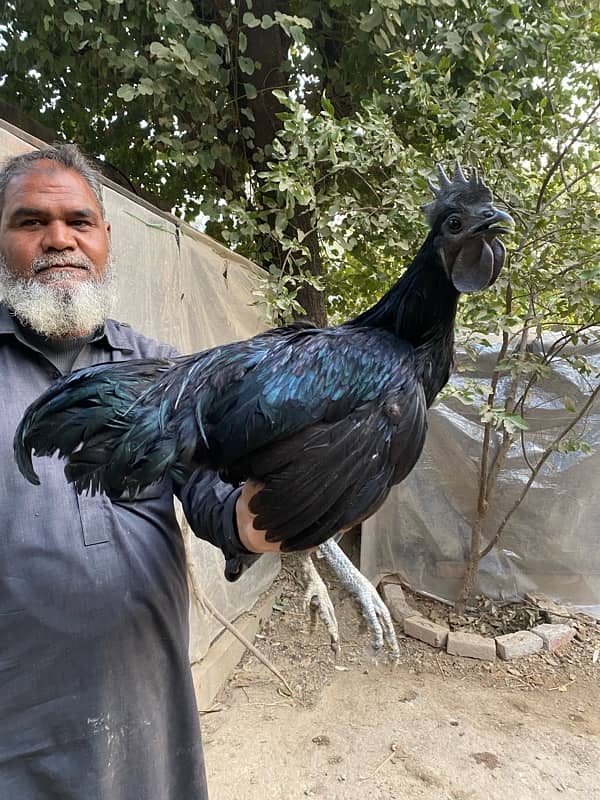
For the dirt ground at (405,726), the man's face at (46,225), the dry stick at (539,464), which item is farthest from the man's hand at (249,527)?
the dry stick at (539,464)

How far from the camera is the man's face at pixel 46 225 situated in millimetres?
1526

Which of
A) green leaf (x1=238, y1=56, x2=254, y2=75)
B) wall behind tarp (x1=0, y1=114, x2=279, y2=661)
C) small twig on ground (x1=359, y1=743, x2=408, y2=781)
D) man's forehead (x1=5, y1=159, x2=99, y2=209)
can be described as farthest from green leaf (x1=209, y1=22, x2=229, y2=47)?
small twig on ground (x1=359, y1=743, x2=408, y2=781)

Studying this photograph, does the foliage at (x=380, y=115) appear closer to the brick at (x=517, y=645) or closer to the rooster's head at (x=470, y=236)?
the brick at (x=517, y=645)

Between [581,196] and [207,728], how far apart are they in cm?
402

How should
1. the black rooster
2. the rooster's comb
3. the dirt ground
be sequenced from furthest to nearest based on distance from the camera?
1. the dirt ground
2. the rooster's comb
3. the black rooster

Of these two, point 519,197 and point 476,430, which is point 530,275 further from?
point 476,430

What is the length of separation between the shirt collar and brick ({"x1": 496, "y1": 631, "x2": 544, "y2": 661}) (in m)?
3.75

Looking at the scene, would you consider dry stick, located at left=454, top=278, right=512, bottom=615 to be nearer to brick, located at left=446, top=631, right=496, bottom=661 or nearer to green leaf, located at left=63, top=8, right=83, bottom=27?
brick, located at left=446, top=631, right=496, bottom=661

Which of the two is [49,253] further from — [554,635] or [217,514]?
[554,635]

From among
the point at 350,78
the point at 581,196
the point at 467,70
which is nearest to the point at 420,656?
the point at 581,196

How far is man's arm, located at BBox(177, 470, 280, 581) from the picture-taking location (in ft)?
4.17

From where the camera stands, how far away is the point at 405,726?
Answer: 3.36 meters

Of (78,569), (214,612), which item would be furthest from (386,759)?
(78,569)

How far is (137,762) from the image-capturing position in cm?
146
